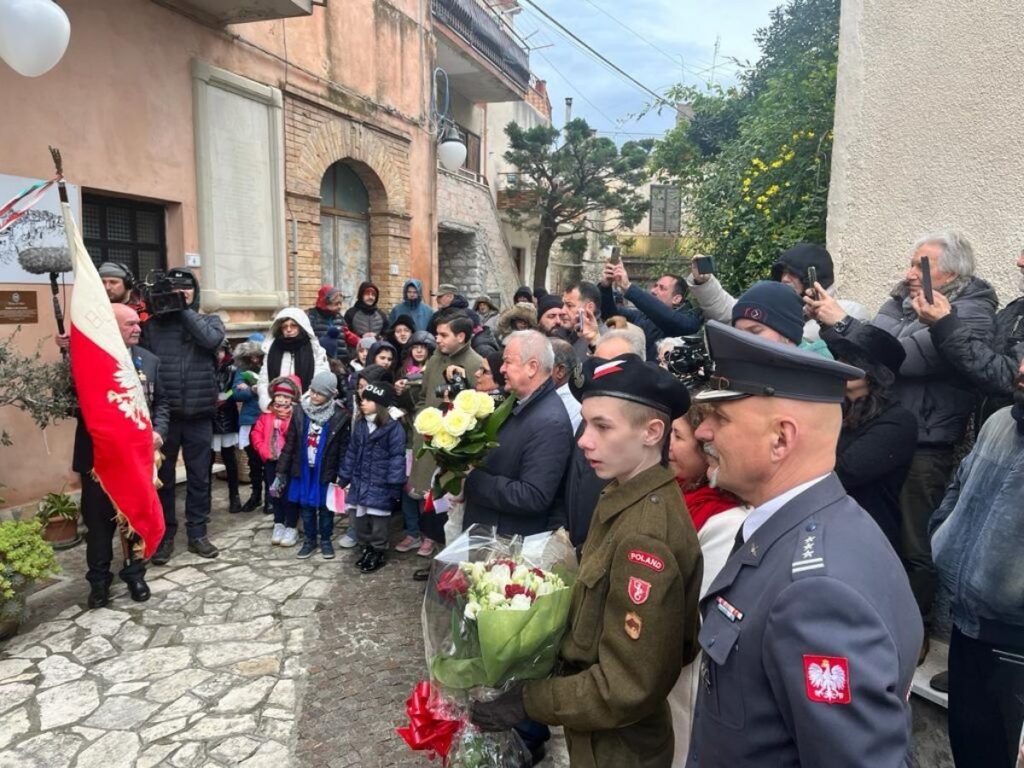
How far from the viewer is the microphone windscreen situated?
169 inches

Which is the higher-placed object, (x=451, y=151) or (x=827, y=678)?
(x=451, y=151)

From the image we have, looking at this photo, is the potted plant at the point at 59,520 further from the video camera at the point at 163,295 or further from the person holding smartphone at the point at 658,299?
the person holding smartphone at the point at 658,299

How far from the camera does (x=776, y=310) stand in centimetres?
275

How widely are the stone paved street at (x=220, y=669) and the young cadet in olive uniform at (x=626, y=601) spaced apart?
145 cm

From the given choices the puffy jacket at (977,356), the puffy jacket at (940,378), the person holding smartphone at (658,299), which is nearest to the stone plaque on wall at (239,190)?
→ the person holding smartphone at (658,299)

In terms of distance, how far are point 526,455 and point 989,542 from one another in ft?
5.95

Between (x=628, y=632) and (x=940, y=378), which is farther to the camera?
(x=940, y=378)

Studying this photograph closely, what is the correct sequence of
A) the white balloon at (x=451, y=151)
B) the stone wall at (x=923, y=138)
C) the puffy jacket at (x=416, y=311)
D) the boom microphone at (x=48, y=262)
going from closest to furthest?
the stone wall at (x=923, y=138)
the boom microphone at (x=48, y=262)
the puffy jacket at (x=416, y=311)
the white balloon at (x=451, y=151)

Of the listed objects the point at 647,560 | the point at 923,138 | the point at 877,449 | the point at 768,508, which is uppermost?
the point at 923,138

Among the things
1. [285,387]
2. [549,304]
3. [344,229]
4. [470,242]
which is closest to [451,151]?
[344,229]

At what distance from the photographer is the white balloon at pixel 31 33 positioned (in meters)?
4.37

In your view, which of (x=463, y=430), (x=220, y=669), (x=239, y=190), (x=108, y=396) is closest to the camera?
(x=463, y=430)

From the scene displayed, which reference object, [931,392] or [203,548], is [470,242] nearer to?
[203,548]

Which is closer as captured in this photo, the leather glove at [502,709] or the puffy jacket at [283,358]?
the leather glove at [502,709]
